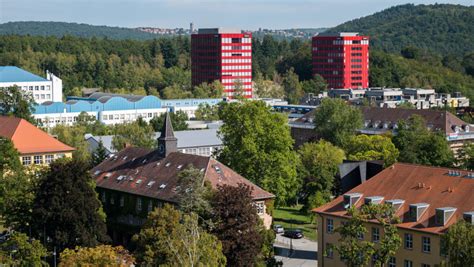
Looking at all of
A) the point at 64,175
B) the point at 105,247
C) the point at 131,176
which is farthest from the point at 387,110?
the point at 105,247

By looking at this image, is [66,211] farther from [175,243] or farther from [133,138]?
[133,138]

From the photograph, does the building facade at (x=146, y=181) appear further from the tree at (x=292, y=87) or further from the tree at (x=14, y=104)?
the tree at (x=292, y=87)

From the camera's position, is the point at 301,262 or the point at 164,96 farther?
the point at 164,96

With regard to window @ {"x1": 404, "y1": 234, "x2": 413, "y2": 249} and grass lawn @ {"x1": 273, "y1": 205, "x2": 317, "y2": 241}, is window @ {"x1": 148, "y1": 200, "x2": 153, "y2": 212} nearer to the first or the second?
grass lawn @ {"x1": 273, "y1": 205, "x2": 317, "y2": 241}

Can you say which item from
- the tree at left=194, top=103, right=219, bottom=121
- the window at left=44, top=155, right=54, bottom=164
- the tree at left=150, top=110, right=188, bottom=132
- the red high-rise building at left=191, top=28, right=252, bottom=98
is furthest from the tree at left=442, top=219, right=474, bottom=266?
the red high-rise building at left=191, top=28, right=252, bottom=98

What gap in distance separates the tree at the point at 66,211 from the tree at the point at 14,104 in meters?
40.0

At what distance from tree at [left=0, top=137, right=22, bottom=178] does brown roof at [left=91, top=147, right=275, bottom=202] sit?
18.7 ft

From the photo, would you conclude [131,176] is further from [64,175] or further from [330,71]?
[330,71]

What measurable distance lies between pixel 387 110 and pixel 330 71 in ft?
230

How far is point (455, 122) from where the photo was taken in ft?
300

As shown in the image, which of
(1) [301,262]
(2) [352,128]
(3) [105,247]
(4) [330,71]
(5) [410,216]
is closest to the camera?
(3) [105,247]

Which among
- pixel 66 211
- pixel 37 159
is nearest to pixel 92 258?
pixel 66 211

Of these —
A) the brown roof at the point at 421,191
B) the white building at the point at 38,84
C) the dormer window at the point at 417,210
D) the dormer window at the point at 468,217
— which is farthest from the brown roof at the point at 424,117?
the white building at the point at 38,84

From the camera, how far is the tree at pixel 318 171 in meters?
65.7
